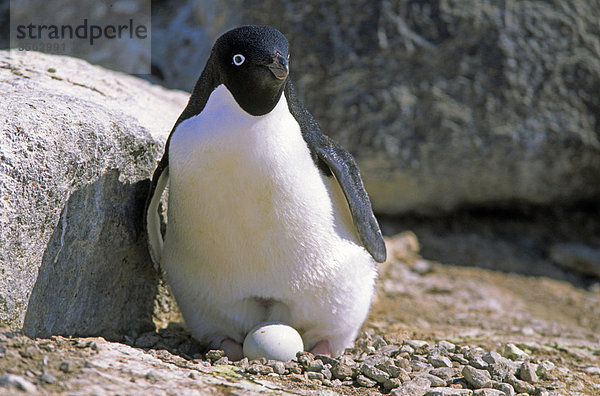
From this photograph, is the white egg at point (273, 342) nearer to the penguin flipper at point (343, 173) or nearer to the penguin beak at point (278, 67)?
the penguin flipper at point (343, 173)

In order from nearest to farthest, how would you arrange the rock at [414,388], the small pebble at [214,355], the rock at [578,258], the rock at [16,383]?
the rock at [16,383], the rock at [414,388], the small pebble at [214,355], the rock at [578,258]

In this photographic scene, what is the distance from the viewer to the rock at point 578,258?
207 inches

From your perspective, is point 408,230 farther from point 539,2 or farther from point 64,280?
point 64,280

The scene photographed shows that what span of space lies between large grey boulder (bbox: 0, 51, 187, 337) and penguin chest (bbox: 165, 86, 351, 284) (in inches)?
8.8

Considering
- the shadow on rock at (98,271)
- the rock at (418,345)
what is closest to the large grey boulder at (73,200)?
the shadow on rock at (98,271)

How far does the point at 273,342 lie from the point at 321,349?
0.99 feet

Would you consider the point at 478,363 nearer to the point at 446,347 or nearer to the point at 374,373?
the point at 446,347

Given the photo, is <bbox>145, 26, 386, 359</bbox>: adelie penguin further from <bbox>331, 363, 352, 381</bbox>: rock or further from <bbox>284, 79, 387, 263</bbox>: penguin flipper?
<bbox>331, 363, 352, 381</bbox>: rock

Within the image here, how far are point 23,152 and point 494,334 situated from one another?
7.88 feet

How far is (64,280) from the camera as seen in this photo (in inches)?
96.1

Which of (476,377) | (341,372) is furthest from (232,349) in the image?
(476,377)

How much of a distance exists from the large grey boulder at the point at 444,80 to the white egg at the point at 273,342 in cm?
257

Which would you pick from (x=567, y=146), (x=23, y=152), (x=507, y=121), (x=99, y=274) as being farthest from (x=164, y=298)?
(x=567, y=146)

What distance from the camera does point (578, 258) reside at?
534 centimetres
